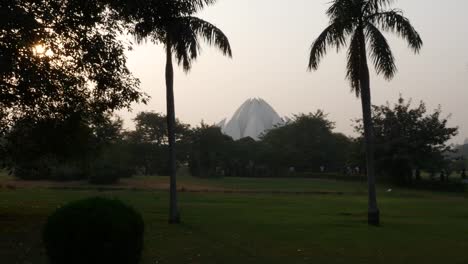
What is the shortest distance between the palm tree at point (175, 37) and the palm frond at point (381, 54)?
561cm

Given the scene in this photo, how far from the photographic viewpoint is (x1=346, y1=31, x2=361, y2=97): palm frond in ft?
72.3

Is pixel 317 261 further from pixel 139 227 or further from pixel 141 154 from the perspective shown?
pixel 141 154

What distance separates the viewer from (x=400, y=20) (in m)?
21.5

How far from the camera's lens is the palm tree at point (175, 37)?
829 inches

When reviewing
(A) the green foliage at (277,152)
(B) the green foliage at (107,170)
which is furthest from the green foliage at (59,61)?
→ (A) the green foliage at (277,152)

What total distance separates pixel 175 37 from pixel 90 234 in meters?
13.7

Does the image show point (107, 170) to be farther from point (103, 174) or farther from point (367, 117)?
point (367, 117)

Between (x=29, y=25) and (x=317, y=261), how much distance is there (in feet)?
31.7

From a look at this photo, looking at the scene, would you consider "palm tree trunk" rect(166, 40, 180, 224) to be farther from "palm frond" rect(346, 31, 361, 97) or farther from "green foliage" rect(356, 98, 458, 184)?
"green foliage" rect(356, 98, 458, 184)

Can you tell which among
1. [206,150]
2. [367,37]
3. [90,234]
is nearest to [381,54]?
[367,37]

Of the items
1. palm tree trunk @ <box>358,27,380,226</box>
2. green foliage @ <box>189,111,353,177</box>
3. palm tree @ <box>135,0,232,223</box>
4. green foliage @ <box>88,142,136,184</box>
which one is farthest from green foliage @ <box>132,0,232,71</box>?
green foliage @ <box>189,111,353,177</box>

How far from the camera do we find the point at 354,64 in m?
22.3

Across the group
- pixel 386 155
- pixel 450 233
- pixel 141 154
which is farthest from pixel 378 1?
pixel 141 154

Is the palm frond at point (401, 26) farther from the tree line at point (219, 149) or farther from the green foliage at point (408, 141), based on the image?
the green foliage at point (408, 141)
